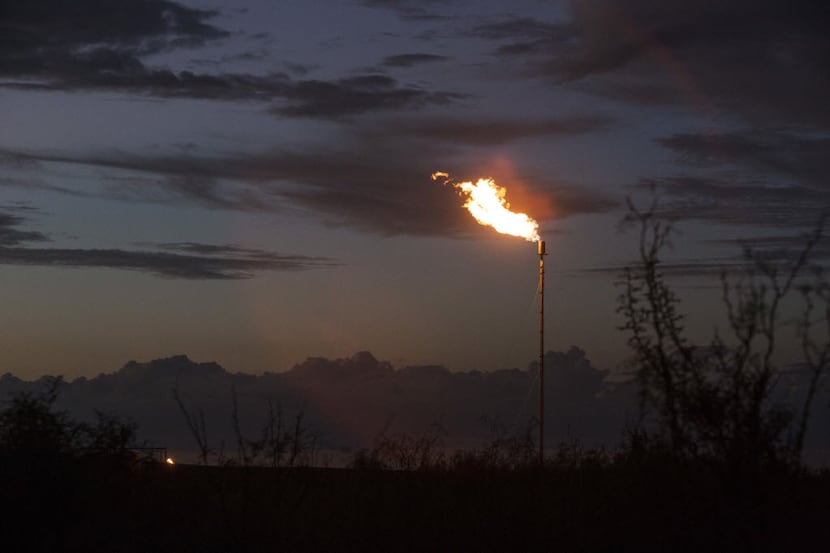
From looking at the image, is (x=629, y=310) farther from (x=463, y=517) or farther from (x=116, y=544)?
(x=116, y=544)

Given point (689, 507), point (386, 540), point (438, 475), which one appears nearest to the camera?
point (689, 507)

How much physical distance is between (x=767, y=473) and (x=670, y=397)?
1.42m

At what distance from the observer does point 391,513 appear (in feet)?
54.0

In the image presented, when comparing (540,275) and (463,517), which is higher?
(540,275)

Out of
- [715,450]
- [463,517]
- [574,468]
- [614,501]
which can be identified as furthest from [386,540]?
[574,468]

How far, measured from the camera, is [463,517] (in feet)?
52.3

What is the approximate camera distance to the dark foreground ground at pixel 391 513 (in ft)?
43.6

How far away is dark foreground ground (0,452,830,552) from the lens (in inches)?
523

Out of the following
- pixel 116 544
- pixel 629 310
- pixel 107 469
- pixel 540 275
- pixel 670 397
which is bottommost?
pixel 116 544

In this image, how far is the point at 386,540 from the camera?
14.8 metres

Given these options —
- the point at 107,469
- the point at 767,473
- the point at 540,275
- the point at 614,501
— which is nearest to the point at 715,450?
the point at 767,473

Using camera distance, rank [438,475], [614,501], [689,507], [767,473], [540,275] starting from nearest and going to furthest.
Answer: [767,473] < [689,507] < [614,501] < [438,475] < [540,275]

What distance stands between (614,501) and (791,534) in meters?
2.90

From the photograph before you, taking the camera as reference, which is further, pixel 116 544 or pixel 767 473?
pixel 116 544
